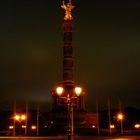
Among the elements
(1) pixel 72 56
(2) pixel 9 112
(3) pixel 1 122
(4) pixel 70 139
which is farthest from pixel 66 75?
(2) pixel 9 112

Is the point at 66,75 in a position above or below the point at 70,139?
above

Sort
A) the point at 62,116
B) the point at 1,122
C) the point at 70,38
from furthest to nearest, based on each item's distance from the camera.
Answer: the point at 1,122
the point at 70,38
the point at 62,116

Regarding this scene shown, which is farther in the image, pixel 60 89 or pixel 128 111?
pixel 128 111

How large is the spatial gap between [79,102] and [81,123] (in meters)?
6.55

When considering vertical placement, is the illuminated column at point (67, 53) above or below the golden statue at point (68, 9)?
below

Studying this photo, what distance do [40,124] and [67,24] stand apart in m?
21.1

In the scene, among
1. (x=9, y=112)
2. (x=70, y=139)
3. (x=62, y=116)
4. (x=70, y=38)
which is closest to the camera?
(x=70, y=139)

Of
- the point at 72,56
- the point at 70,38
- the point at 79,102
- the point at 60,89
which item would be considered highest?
the point at 70,38

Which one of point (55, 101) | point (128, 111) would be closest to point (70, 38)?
point (55, 101)

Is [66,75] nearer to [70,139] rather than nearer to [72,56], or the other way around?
[72,56]

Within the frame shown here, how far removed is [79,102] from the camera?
6338cm

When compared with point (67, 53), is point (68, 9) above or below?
above

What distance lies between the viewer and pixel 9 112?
102m

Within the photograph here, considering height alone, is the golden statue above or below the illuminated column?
above
